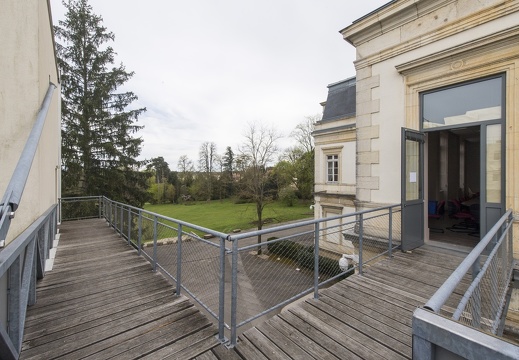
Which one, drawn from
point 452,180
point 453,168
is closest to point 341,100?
point 453,168

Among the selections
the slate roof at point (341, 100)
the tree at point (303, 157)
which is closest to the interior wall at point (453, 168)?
the slate roof at point (341, 100)

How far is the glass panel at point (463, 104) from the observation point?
4.65 metres

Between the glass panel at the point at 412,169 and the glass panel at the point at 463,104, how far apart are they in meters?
0.67

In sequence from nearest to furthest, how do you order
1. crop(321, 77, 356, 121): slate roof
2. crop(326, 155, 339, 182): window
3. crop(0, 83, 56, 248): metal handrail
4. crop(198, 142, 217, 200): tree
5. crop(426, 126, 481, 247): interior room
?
crop(0, 83, 56, 248): metal handrail < crop(426, 126, 481, 247): interior room < crop(321, 77, 356, 121): slate roof < crop(326, 155, 339, 182): window < crop(198, 142, 217, 200): tree

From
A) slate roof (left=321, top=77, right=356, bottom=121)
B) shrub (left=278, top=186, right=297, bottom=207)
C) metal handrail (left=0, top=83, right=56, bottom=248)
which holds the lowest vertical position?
shrub (left=278, top=186, right=297, bottom=207)

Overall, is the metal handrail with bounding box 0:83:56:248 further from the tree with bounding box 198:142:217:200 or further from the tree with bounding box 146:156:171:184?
the tree with bounding box 146:156:171:184

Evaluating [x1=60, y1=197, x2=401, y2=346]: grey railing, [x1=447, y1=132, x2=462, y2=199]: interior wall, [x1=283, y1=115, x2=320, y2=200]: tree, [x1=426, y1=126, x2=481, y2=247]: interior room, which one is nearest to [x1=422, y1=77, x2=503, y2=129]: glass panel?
[x1=60, y1=197, x2=401, y2=346]: grey railing

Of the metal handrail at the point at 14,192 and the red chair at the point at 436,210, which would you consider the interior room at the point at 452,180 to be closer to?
the red chair at the point at 436,210

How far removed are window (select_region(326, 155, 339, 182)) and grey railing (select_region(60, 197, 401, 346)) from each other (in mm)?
3867

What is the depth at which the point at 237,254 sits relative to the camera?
2.72 meters

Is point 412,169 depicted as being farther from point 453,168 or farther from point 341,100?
point 341,100

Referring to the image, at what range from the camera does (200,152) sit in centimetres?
4638

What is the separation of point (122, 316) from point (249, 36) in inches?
488

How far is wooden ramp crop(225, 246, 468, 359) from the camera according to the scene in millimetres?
2482
